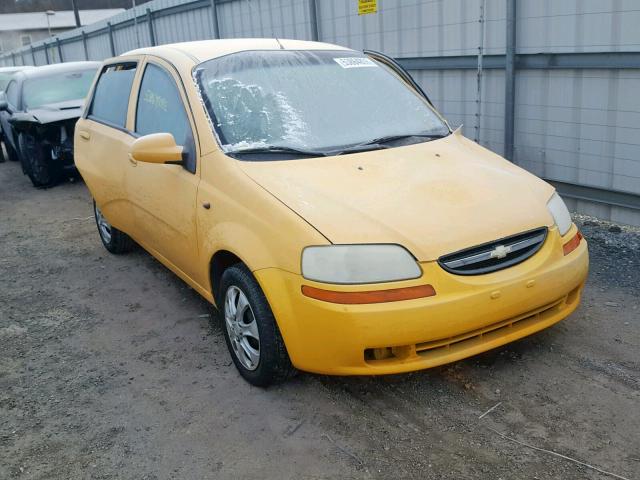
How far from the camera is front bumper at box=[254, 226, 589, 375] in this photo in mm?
Answer: 2803

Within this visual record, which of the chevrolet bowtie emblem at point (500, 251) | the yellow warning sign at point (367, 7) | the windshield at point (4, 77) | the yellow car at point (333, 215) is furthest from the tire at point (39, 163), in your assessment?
the chevrolet bowtie emblem at point (500, 251)

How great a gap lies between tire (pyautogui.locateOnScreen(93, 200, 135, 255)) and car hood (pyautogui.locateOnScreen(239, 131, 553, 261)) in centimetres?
269

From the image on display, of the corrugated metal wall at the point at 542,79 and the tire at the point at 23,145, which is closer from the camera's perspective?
the corrugated metal wall at the point at 542,79

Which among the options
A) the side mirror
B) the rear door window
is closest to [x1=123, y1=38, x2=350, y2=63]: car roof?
the side mirror

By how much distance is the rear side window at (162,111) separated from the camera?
3.78 m

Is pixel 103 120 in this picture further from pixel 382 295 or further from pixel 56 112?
pixel 56 112

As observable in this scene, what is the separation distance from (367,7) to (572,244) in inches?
207

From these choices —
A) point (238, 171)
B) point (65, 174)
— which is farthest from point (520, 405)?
point (65, 174)

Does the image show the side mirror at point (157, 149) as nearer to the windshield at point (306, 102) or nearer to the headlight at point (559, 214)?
the windshield at point (306, 102)

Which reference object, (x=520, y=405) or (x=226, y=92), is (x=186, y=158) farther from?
(x=520, y=405)

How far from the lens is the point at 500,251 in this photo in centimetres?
300

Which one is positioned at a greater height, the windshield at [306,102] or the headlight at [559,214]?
the windshield at [306,102]

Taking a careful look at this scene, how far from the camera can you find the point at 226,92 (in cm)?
379

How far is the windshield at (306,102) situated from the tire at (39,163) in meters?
5.99
